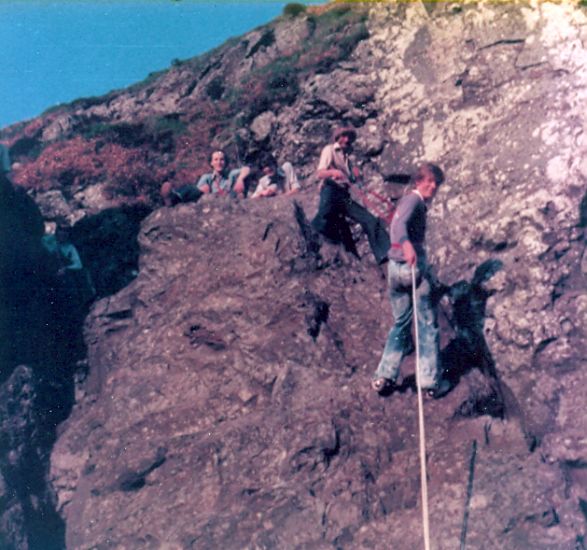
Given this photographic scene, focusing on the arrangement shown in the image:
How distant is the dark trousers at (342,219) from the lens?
768cm

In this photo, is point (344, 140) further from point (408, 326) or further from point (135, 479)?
point (135, 479)

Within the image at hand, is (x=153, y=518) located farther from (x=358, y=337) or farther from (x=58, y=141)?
(x=58, y=141)

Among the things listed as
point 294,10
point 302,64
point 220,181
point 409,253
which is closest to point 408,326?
point 409,253

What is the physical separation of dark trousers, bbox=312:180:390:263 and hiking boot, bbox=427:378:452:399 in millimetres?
2399

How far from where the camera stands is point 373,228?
7684 mm

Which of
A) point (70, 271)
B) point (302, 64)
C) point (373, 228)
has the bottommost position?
point (373, 228)

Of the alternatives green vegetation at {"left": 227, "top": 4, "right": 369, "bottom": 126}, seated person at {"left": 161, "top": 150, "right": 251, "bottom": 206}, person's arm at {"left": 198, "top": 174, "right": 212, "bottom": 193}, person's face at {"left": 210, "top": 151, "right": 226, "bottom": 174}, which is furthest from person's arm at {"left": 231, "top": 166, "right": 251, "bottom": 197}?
green vegetation at {"left": 227, "top": 4, "right": 369, "bottom": 126}

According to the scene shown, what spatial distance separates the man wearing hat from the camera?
7.34m

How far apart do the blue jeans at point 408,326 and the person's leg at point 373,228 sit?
201 centimetres

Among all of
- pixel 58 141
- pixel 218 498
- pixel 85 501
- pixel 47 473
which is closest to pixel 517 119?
pixel 218 498

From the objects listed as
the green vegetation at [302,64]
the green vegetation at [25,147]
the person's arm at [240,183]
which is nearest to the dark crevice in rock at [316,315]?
the person's arm at [240,183]

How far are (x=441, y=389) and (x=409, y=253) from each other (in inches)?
73.3

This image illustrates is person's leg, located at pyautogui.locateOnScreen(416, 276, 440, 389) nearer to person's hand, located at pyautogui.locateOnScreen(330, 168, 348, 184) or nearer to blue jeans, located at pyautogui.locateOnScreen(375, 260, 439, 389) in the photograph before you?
blue jeans, located at pyautogui.locateOnScreen(375, 260, 439, 389)

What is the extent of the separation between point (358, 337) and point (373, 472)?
6.29ft
